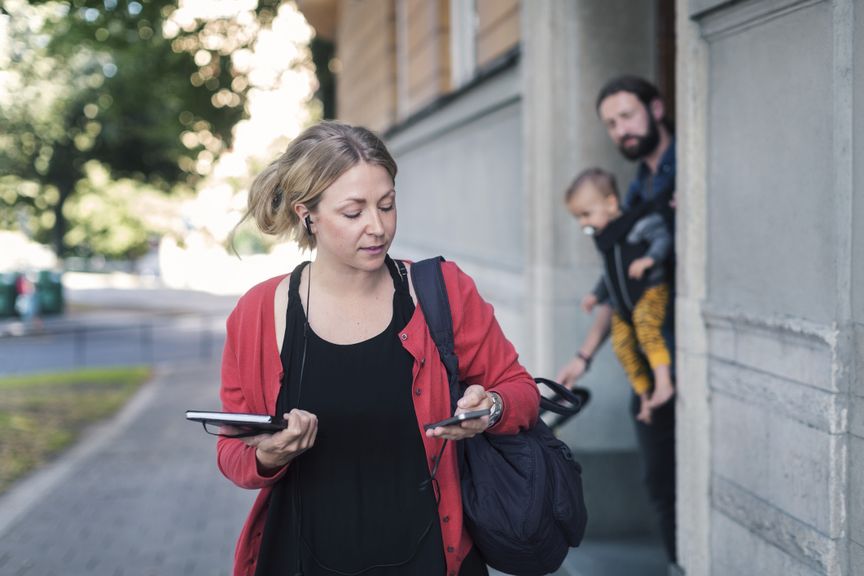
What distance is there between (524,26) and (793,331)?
3.44m

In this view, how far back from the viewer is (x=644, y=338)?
3.83 m

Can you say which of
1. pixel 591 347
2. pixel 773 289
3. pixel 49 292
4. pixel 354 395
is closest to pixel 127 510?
pixel 591 347

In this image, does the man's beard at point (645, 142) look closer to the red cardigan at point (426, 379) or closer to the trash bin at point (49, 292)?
the red cardigan at point (426, 379)

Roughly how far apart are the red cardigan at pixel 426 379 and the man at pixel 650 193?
1542mm

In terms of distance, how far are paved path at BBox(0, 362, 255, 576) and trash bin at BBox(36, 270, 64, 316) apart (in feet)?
61.6

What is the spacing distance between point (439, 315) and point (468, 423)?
1.18 feet

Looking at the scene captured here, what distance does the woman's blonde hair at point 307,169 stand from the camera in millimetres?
2480

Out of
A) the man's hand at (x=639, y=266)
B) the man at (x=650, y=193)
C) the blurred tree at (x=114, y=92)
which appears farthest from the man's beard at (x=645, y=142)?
the blurred tree at (x=114, y=92)

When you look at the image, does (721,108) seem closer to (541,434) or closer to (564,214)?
(541,434)

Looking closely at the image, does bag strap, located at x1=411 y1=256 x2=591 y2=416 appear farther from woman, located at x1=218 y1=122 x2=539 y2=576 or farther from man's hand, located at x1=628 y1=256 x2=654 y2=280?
man's hand, located at x1=628 y1=256 x2=654 y2=280

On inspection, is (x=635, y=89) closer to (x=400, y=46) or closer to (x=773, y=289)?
(x=773, y=289)

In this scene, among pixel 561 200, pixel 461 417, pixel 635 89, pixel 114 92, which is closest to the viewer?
pixel 461 417

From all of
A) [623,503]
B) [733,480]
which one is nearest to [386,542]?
[733,480]

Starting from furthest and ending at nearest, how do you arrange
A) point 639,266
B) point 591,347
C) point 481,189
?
point 481,189
point 591,347
point 639,266
